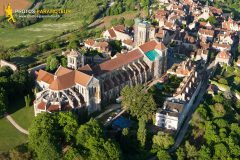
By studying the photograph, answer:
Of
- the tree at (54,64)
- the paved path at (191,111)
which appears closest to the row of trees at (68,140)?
the paved path at (191,111)

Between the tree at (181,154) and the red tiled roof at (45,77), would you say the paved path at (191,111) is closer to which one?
the tree at (181,154)

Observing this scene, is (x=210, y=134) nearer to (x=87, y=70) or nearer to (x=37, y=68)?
(x=87, y=70)

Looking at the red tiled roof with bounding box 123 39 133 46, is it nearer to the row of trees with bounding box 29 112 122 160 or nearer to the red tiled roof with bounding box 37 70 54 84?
the red tiled roof with bounding box 37 70 54 84

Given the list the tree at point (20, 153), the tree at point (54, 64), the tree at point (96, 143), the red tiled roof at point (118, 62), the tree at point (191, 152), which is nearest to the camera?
the tree at point (96, 143)

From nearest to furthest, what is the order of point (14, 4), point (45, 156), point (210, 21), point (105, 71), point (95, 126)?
point (45, 156), point (95, 126), point (105, 71), point (210, 21), point (14, 4)

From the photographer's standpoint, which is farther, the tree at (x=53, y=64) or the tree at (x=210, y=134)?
the tree at (x=53, y=64)

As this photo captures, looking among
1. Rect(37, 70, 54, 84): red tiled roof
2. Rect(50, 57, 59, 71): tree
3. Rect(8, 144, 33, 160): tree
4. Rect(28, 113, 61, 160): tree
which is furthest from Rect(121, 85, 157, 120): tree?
Rect(50, 57, 59, 71): tree

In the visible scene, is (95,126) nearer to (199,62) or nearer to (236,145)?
(236,145)

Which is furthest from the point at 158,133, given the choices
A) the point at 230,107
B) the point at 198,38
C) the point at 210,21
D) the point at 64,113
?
the point at 210,21

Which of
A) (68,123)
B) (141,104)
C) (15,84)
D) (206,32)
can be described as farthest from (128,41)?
(68,123)
